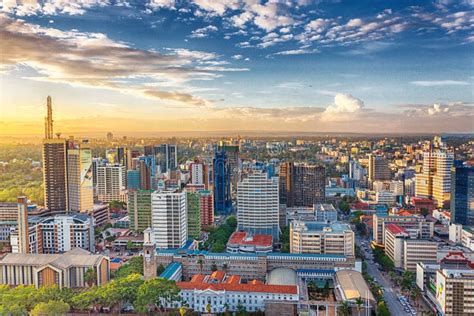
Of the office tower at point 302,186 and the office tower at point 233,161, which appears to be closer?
the office tower at point 233,161

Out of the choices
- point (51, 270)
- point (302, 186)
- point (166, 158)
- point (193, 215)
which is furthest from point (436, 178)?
point (51, 270)

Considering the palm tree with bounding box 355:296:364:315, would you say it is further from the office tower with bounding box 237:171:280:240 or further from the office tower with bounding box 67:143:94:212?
the office tower with bounding box 67:143:94:212

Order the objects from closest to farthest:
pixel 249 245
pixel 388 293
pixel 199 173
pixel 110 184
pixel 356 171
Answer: pixel 388 293, pixel 249 245, pixel 199 173, pixel 110 184, pixel 356 171

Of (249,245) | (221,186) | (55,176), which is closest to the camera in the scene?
(249,245)

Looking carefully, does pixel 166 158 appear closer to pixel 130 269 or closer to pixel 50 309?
pixel 130 269

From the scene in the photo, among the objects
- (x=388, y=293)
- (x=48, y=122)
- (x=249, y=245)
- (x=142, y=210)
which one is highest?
(x=48, y=122)

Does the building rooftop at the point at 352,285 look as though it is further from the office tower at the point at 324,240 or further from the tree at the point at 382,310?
the office tower at the point at 324,240

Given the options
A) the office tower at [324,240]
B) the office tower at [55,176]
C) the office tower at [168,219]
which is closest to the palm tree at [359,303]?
the office tower at [324,240]
